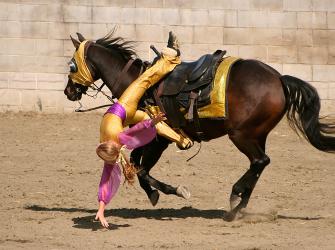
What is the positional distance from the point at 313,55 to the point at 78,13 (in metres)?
3.98

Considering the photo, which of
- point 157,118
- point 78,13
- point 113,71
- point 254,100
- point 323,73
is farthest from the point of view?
point 323,73

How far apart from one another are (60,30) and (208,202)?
5.65 m

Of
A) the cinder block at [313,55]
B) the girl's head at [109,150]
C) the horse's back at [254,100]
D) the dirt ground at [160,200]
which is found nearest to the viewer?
the dirt ground at [160,200]

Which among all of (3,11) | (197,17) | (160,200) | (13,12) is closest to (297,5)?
(197,17)

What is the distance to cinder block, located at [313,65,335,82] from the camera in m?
13.9

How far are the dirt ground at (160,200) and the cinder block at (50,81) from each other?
48 cm

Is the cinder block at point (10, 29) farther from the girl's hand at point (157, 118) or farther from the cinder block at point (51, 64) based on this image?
the girl's hand at point (157, 118)

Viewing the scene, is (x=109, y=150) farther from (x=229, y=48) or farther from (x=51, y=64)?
(x=229, y=48)

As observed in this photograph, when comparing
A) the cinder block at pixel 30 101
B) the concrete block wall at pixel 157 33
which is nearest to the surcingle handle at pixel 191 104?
the concrete block wall at pixel 157 33

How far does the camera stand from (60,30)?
1362 centimetres

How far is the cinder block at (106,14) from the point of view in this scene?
13.7 m

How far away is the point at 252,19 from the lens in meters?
13.8

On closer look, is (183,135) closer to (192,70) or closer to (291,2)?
(192,70)

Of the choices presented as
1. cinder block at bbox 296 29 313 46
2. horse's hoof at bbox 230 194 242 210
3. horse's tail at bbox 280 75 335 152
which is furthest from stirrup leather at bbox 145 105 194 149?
cinder block at bbox 296 29 313 46
